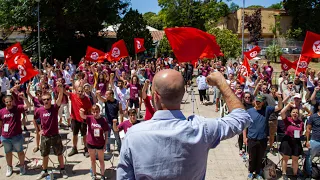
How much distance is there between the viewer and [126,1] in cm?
3506

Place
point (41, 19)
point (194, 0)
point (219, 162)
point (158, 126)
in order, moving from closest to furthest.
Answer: point (158, 126), point (219, 162), point (41, 19), point (194, 0)

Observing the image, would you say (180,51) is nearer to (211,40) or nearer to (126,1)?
(211,40)

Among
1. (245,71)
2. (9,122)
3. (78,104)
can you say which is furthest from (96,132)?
(245,71)

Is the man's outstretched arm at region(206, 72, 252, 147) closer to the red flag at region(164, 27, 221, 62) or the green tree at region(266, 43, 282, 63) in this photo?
the red flag at region(164, 27, 221, 62)

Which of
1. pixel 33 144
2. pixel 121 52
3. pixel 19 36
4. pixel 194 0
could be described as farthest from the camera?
pixel 194 0

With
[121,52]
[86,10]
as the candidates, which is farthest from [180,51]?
[86,10]

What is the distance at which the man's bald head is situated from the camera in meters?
1.89

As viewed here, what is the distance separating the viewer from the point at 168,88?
1.89 meters

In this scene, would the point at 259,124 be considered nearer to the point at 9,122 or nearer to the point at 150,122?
the point at 150,122

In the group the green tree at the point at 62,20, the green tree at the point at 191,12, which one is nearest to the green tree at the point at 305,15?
the green tree at the point at 191,12

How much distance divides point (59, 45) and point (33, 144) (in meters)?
23.8

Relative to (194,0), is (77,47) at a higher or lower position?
lower

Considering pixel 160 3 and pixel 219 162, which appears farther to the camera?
pixel 160 3

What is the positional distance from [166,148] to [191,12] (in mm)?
41933
